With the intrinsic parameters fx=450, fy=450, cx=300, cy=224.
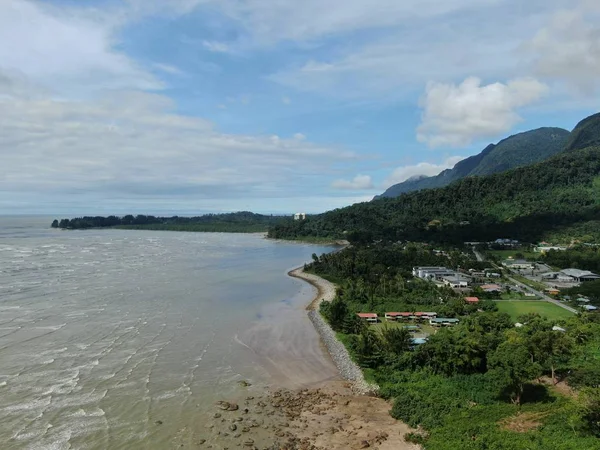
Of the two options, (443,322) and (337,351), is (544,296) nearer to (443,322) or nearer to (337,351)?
(443,322)

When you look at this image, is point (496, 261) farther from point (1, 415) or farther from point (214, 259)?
point (1, 415)

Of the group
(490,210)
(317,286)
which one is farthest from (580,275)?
(490,210)

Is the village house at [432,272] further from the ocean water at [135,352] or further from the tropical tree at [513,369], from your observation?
the tropical tree at [513,369]

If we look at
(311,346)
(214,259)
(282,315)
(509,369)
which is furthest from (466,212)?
(509,369)

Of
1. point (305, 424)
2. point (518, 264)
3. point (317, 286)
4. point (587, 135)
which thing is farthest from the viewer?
point (587, 135)

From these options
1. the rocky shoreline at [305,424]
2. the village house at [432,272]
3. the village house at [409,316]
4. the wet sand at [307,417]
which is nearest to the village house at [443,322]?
the village house at [409,316]
